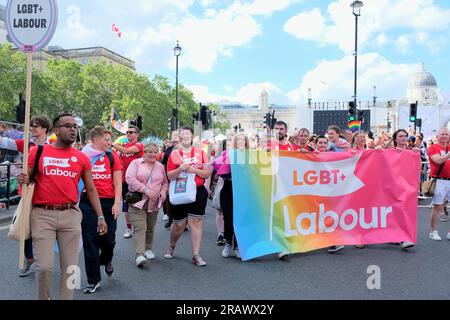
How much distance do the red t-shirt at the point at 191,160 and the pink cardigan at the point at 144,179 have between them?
0.28 m

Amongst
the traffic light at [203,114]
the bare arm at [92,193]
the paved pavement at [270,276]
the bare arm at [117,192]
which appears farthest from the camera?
the traffic light at [203,114]

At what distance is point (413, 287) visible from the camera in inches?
194

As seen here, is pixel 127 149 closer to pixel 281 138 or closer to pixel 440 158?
pixel 281 138

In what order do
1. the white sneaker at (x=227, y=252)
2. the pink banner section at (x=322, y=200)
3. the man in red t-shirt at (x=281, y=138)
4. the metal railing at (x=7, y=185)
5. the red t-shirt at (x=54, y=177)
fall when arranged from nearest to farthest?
the red t-shirt at (x=54, y=177) → the pink banner section at (x=322, y=200) → the white sneaker at (x=227, y=252) → the man in red t-shirt at (x=281, y=138) → the metal railing at (x=7, y=185)

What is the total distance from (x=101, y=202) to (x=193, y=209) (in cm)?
125

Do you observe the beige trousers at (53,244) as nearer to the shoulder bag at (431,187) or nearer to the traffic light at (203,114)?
the shoulder bag at (431,187)

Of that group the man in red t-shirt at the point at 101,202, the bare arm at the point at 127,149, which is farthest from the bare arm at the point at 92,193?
the bare arm at the point at 127,149

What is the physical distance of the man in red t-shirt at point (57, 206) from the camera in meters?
3.73

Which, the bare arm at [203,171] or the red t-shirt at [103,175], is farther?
the bare arm at [203,171]

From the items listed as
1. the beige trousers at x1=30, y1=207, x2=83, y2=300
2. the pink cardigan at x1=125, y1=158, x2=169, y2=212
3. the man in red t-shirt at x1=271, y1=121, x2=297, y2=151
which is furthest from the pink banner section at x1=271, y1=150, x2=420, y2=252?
the beige trousers at x1=30, y1=207, x2=83, y2=300

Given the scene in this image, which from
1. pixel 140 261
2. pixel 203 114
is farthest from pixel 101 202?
pixel 203 114

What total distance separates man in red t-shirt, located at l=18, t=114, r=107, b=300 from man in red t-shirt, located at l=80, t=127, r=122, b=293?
0.86 meters
